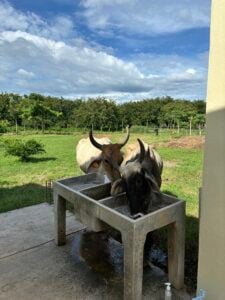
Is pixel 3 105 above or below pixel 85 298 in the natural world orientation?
above

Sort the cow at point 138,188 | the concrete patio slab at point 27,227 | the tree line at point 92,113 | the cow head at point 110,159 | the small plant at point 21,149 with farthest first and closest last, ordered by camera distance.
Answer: the tree line at point 92,113 < the small plant at point 21,149 < the cow head at point 110,159 < the concrete patio slab at point 27,227 < the cow at point 138,188

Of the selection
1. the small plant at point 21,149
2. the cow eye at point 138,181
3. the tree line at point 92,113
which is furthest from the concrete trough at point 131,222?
the tree line at point 92,113

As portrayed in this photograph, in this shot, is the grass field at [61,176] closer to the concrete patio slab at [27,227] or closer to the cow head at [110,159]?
the concrete patio slab at [27,227]

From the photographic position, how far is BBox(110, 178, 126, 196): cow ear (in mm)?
3254

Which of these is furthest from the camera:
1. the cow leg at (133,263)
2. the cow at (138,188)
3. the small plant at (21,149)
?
the small plant at (21,149)

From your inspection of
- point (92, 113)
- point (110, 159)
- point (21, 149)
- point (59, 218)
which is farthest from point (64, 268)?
point (92, 113)

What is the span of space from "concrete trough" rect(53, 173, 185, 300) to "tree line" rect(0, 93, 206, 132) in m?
22.4

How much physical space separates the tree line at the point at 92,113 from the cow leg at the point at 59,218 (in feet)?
72.1

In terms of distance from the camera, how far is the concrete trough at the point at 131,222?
8.71 feet

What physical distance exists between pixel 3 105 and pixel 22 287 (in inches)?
1206

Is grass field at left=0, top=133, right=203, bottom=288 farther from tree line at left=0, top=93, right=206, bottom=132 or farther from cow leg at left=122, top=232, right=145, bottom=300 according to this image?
tree line at left=0, top=93, right=206, bottom=132

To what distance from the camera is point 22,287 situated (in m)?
3.16

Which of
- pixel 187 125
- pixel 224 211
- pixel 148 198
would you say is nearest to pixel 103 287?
pixel 148 198

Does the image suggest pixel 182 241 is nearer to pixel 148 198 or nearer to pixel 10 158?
pixel 148 198
